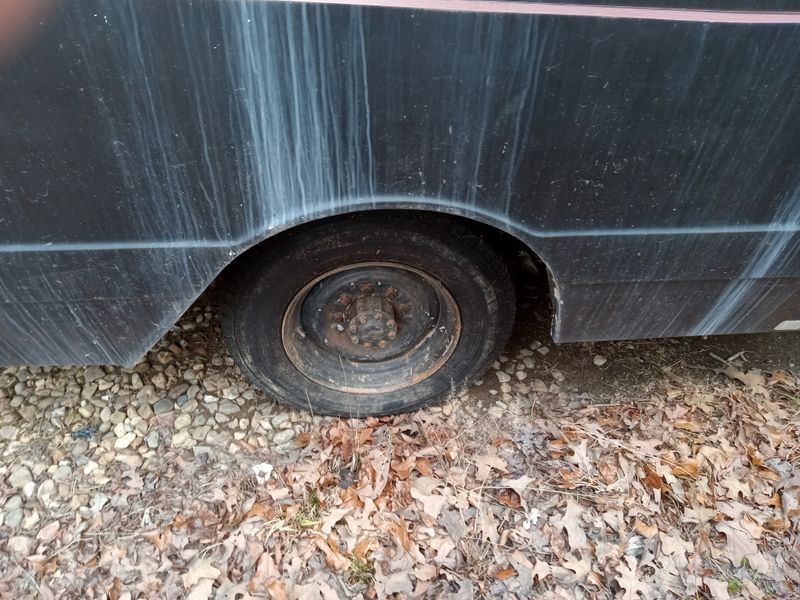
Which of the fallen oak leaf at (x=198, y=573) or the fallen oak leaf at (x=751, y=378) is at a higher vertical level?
the fallen oak leaf at (x=198, y=573)

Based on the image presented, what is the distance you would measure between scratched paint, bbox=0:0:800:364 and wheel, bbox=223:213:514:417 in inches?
9.8

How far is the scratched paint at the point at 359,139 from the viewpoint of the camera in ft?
4.38

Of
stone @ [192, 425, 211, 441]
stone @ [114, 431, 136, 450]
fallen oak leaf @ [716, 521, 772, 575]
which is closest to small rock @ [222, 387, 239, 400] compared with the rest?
stone @ [192, 425, 211, 441]

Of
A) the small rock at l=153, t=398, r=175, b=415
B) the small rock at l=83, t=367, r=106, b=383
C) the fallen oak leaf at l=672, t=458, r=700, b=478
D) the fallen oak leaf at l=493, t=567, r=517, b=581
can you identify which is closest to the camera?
the fallen oak leaf at l=493, t=567, r=517, b=581

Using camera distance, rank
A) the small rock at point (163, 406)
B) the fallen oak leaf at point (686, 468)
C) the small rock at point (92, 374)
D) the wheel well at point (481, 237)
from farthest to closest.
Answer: the small rock at point (92, 374), the small rock at point (163, 406), the fallen oak leaf at point (686, 468), the wheel well at point (481, 237)

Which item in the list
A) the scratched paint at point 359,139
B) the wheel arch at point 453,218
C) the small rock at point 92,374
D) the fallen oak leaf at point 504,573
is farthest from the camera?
the small rock at point 92,374

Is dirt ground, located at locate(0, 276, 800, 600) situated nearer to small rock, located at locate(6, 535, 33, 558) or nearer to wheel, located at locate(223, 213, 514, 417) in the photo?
small rock, located at locate(6, 535, 33, 558)

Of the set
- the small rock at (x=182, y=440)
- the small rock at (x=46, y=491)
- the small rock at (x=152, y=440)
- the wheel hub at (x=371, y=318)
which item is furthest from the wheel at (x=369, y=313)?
the small rock at (x=46, y=491)

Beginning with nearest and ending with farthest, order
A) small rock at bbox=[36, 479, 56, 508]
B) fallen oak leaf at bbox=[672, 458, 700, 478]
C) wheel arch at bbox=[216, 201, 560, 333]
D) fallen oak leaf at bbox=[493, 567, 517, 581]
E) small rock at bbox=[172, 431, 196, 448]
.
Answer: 1. wheel arch at bbox=[216, 201, 560, 333]
2. fallen oak leaf at bbox=[493, 567, 517, 581]
3. small rock at bbox=[36, 479, 56, 508]
4. fallen oak leaf at bbox=[672, 458, 700, 478]
5. small rock at bbox=[172, 431, 196, 448]

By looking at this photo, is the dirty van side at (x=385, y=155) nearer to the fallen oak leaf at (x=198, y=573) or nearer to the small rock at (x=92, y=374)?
the small rock at (x=92, y=374)

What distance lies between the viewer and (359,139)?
1503 mm

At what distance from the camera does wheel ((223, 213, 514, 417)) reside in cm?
192

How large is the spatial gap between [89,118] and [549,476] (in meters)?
1.97

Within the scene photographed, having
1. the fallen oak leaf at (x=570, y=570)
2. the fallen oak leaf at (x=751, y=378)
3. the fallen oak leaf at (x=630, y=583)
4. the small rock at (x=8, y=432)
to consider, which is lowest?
the fallen oak leaf at (x=751, y=378)
